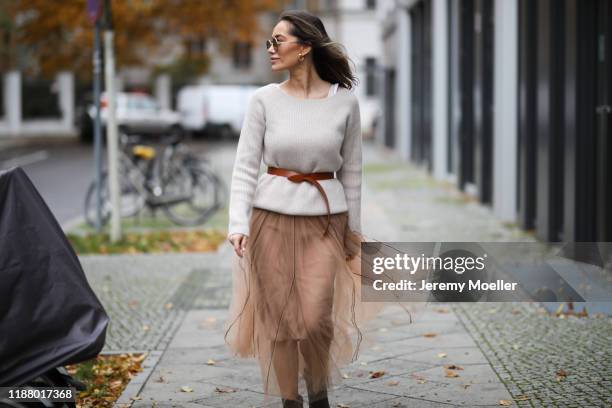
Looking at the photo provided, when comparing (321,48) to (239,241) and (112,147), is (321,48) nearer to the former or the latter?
(239,241)

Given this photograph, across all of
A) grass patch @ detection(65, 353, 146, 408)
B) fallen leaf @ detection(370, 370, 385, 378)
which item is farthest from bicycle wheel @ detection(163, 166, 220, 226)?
fallen leaf @ detection(370, 370, 385, 378)

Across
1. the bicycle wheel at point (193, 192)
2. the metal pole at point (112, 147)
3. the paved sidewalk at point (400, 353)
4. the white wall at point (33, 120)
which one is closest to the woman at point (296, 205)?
the paved sidewalk at point (400, 353)

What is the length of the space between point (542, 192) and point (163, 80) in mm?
45434

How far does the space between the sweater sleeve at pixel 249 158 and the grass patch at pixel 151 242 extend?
22.3 feet

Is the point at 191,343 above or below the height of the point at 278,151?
below

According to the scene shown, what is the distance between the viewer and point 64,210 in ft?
55.3

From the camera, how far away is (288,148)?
4.85 meters

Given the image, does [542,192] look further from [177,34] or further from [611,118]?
[177,34]

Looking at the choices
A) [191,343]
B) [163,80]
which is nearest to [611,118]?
[191,343]

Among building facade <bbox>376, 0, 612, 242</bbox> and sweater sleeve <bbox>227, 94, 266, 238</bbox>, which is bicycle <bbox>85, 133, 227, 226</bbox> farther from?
sweater sleeve <bbox>227, 94, 266, 238</bbox>

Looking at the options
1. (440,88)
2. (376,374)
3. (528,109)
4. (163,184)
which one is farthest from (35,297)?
Answer: (440,88)

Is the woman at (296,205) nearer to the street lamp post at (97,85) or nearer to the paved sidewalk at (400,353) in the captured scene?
the paved sidewalk at (400,353)

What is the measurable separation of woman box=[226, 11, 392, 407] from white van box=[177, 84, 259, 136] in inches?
1564

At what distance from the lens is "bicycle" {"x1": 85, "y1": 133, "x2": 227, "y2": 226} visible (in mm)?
14086
